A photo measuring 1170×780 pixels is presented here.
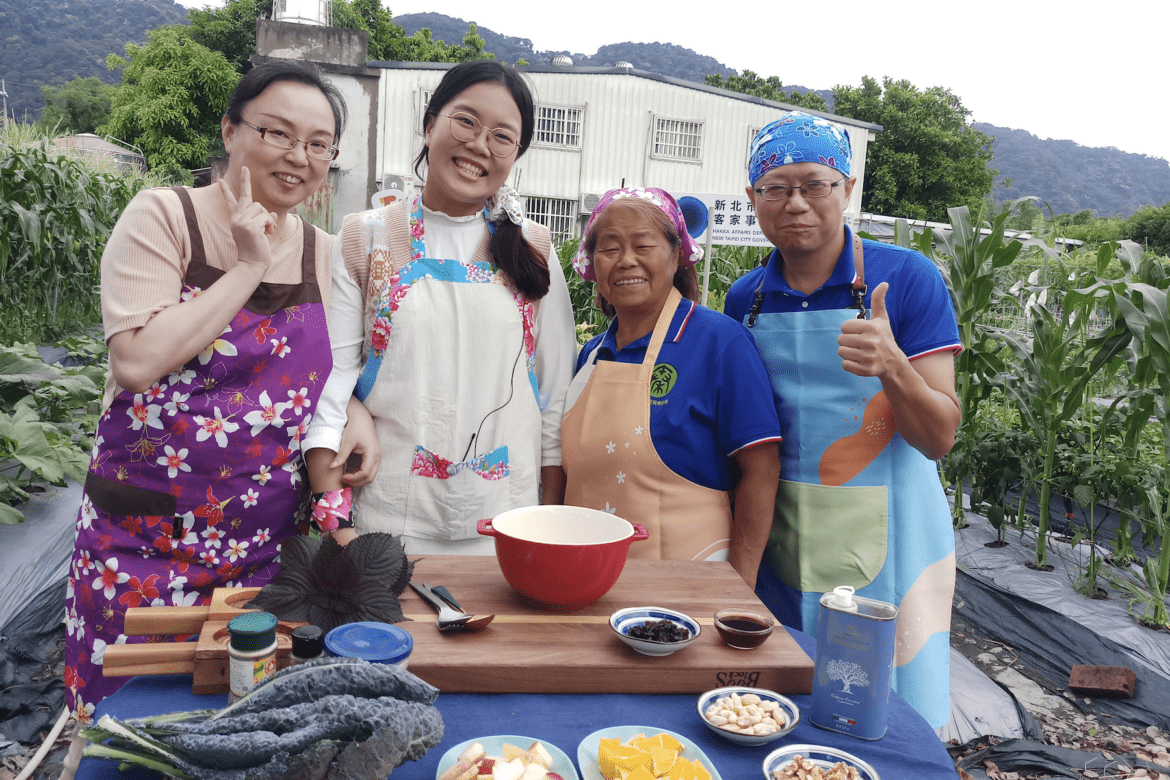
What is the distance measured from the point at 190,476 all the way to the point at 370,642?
862 millimetres

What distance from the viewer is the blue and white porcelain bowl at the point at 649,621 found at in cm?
121

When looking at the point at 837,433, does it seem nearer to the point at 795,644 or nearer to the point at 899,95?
the point at 795,644

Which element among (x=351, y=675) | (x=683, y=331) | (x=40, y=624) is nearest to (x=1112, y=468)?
(x=683, y=331)

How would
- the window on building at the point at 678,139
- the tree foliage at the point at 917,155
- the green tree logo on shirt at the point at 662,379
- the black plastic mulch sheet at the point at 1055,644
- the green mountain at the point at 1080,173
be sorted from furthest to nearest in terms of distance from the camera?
the green mountain at the point at 1080,173
the tree foliage at the point at 917,155
the window on building at the point at 678,139
the black plastic mulch sheet at the point at 1055,644
the green tree logo on shirt at the point at 662,379

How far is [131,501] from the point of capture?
1.69 m

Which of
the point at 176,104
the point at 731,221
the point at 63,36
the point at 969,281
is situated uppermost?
the point at 63,36

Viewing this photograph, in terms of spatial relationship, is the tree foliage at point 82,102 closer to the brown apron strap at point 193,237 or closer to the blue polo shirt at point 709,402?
the brown apron strap at point 193,237

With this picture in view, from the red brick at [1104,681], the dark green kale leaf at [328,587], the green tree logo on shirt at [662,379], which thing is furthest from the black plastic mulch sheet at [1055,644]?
the dark green kale leaf at [328,587]

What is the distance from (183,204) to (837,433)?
1674 millimetres

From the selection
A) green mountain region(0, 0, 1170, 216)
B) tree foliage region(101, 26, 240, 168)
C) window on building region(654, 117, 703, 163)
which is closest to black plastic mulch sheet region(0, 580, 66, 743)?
window on building region(654, 117, 703, 163)

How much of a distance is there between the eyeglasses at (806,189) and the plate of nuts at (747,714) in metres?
1.26

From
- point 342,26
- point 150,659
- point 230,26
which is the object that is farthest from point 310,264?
point 230,26

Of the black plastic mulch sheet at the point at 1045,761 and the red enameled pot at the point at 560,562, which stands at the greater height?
the red enameled pot at the point at 560,562

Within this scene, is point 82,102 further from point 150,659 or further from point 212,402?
point 150,659
